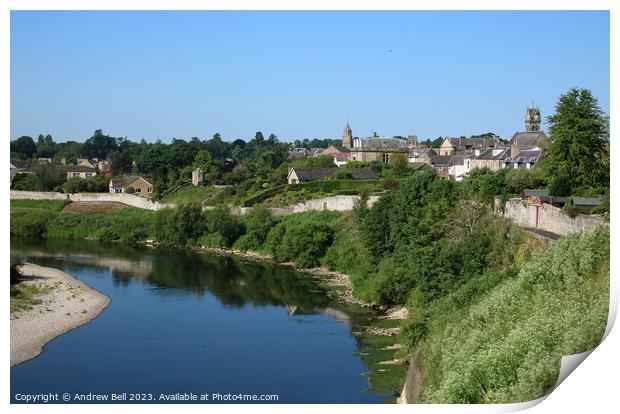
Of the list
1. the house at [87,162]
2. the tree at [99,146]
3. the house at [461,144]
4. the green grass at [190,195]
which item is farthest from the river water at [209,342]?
the tree at [99,146]

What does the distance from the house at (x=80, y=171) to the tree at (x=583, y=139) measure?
18.8m

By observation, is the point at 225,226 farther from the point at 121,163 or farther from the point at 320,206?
the point at 121,163

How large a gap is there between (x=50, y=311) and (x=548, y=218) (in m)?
7.25

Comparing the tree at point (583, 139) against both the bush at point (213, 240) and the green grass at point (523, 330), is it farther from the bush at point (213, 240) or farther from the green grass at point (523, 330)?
the bush at point (213, 240)

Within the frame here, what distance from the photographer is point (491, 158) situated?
23000 mm

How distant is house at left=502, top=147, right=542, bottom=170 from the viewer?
765 inches

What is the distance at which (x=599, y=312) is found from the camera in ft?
24.1

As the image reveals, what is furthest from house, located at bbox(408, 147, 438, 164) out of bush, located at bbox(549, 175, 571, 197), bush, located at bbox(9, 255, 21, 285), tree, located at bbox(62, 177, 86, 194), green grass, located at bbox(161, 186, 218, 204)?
bush, located at bbox(9, 255, 21, 285)

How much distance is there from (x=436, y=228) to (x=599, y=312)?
19.2 feet

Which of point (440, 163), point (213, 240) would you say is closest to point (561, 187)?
point (213, 240)

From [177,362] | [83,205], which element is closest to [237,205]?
[83,205]

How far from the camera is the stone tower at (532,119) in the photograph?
2398cm

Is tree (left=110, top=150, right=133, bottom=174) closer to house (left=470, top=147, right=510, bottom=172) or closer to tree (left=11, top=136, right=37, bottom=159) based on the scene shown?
tree (left=11, top=136, right=37, bottom=159)

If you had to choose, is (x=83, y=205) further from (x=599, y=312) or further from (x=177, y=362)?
(x=599, y=312)
